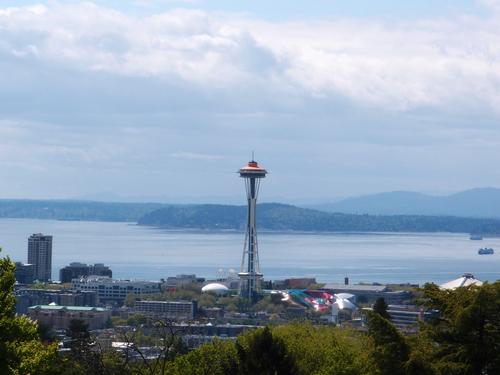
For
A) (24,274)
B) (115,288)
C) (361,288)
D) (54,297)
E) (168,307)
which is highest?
(24,274)

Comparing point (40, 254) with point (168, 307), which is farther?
point (40, 254)

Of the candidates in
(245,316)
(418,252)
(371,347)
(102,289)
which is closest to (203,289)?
(102,289)

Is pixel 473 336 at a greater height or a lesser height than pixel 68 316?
greater

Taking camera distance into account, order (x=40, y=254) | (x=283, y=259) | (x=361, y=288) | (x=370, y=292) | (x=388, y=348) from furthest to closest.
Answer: (x=283, y=259) < (x=40, y=254) < (x=361, y=288) < (x=370, y=292) < (x=388, y=348)

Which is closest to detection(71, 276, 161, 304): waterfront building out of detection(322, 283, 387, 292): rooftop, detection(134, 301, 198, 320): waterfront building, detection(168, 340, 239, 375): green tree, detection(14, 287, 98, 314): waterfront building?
detection(14, 287, 98, 314): waterfront building

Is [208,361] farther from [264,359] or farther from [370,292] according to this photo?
[370,292]

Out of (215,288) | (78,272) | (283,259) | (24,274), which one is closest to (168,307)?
(215,288)
